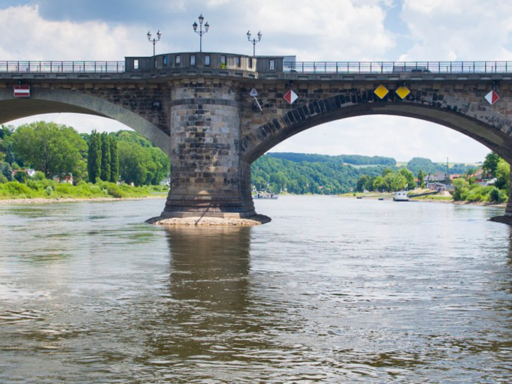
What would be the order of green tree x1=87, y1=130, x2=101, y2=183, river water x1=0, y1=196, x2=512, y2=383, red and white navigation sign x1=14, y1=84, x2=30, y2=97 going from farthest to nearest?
green tree x1=87, y1=130, x2=101, y2=183 → red and white navigation sign x1=14, y1=84, x2=30, y2=97 → river water x1=0, y1=196, x2=512, y2=383

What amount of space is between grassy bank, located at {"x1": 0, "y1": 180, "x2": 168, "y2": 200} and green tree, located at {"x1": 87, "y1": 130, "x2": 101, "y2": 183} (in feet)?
14.3

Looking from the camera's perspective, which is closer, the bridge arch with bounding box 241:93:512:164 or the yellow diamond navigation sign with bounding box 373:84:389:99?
the yellow diamond navigation sign with bounding box 373:84:389:99

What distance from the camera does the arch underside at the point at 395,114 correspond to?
53.8 meters

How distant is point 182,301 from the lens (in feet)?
56.3

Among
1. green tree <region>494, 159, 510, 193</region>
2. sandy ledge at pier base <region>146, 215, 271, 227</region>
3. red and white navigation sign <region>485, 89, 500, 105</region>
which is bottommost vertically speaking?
sandy ledge at pier base <region>146, 215, 271, 227</region>

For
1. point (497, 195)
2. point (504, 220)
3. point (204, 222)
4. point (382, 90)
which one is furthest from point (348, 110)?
point (497, 195)

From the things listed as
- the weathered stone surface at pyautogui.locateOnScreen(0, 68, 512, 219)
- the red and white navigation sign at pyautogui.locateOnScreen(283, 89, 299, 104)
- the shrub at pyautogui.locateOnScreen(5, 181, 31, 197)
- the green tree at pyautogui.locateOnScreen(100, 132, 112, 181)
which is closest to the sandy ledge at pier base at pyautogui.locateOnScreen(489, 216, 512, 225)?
the weathered stone surface at pyautogui.locateOnScreen(0, 68, 512, 219)

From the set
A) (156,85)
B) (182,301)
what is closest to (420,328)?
(182,301)

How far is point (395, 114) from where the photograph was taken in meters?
62.8

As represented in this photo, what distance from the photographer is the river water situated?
36.5 feet

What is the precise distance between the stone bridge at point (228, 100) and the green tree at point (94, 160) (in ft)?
289

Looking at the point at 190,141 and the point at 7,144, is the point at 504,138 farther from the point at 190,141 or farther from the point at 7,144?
the point at 7,144

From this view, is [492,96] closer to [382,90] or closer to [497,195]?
[382,90]

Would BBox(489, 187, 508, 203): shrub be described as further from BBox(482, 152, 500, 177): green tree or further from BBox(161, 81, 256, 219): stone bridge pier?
BBox(161, 81, 256, 219): stone bridge pier
